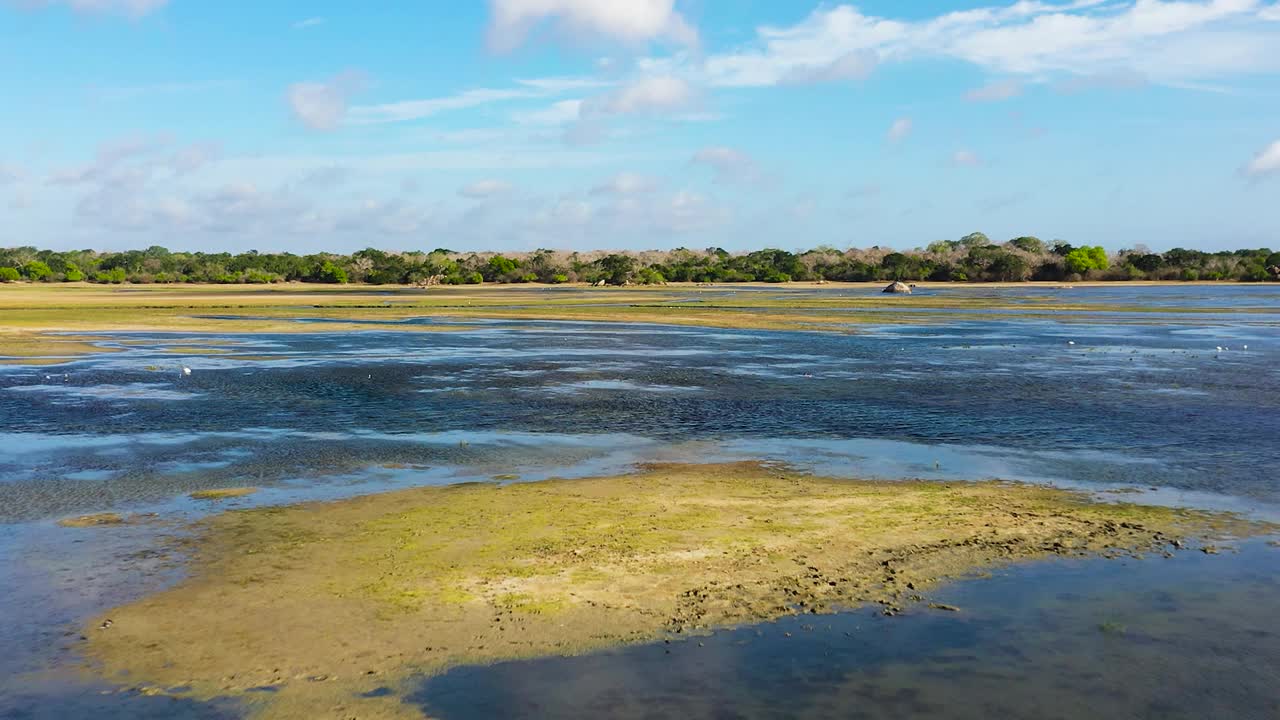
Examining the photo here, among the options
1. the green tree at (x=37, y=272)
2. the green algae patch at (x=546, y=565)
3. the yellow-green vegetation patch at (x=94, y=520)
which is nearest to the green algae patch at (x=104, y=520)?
the yellow-green vegetation patch at (x=94, y=520)

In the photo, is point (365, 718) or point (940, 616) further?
point (940, 616)

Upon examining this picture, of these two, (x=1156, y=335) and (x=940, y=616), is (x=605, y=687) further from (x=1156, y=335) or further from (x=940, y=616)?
(x=1156, y=335)

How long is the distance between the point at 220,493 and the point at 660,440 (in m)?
7.24

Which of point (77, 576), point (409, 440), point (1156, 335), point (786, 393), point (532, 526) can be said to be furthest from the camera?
point (1156, 335)

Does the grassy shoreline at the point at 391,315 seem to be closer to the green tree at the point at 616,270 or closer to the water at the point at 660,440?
the water at the point at 660,440

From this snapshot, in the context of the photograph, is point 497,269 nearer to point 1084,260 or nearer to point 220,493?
point 1084,260

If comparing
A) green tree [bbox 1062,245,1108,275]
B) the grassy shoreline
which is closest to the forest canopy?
green tree [bbox 1062,245,1108,275]

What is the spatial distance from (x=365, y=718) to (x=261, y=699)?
2.86 feet

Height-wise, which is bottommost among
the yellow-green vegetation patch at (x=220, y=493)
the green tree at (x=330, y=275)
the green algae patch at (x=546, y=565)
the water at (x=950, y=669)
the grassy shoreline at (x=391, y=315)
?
the water at (x=950, y=669)

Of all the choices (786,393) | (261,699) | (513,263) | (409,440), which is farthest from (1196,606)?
(513,263)

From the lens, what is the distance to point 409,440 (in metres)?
18.4

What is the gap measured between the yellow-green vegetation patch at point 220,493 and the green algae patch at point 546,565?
3.37ft

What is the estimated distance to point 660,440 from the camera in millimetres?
18516

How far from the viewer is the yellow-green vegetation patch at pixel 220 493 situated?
14.1m
